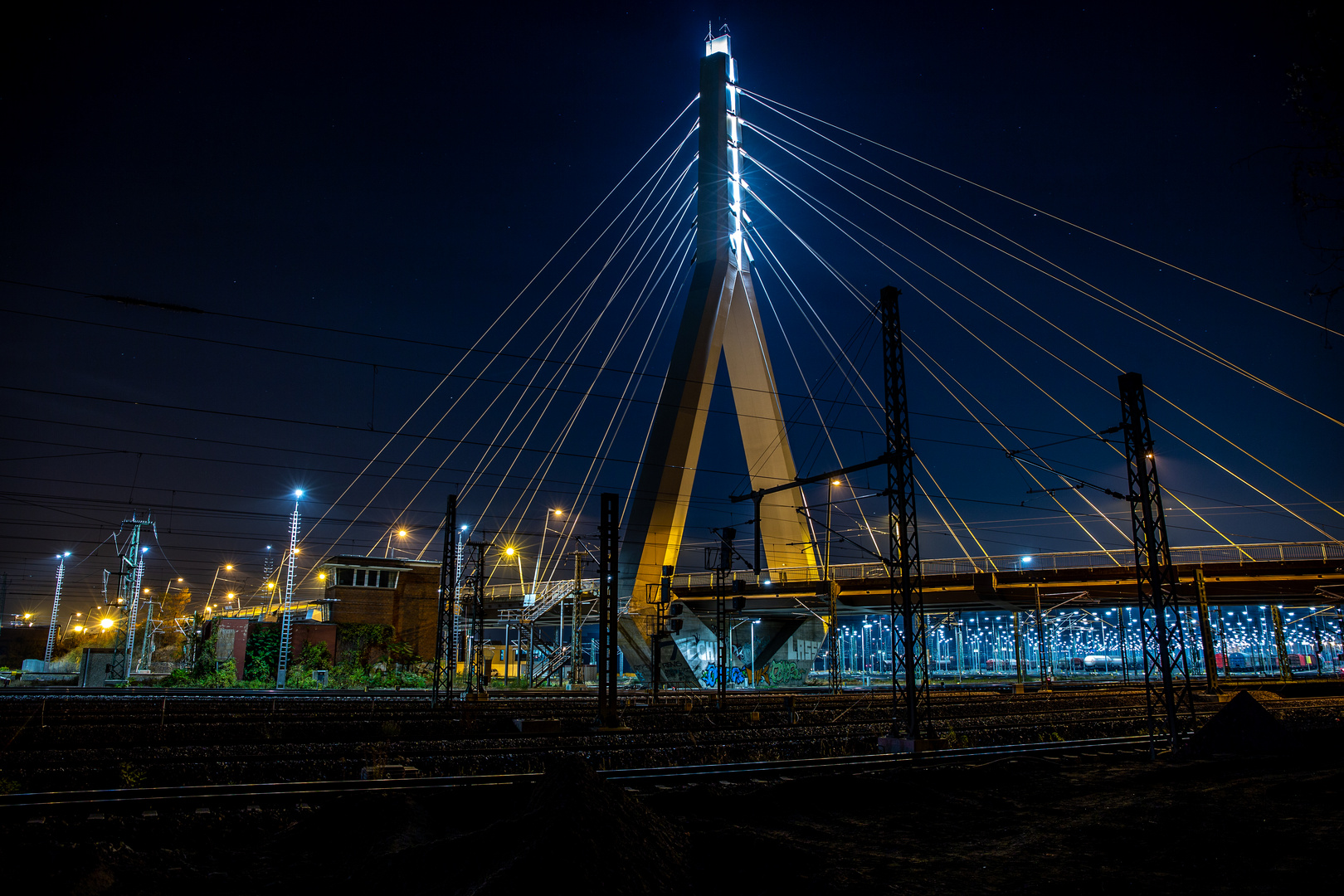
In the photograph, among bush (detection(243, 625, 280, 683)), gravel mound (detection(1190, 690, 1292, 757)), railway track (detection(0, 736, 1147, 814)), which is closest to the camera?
Answer: railway track (detection(0, 736, 1147, 814))

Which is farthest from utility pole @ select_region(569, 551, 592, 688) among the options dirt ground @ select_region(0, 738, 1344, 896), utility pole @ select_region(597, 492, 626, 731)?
dirt ground @ select_region(0, 738, 1344, 896)

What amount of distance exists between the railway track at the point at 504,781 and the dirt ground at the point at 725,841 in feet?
1.11

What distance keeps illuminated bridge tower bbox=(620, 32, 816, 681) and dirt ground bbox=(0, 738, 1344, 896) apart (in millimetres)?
27538

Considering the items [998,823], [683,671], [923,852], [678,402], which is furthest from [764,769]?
[683,671]

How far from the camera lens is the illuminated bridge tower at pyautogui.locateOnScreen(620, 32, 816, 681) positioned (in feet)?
126

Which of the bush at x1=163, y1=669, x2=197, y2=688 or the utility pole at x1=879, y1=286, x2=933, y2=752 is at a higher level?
the utility pole at x1=879, y1=286, x2=933, y2=752

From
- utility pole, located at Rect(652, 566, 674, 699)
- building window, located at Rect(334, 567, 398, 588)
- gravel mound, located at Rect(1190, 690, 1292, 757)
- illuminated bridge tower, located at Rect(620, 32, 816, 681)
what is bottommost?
gravel mound, located at Rect(1190, 690, 1292, 757)

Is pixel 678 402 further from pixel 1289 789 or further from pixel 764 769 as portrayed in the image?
pixel 1289 789

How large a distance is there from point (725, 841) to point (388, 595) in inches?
1653

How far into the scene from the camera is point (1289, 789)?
34.1 feet

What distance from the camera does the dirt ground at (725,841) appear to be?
638cm

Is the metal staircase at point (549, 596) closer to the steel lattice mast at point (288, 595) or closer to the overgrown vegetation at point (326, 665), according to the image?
the overgrown vegetation at point (326, 665)

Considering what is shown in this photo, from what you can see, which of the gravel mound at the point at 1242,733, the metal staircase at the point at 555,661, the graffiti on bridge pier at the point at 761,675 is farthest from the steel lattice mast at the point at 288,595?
the gravel mound at the point at 1242,733

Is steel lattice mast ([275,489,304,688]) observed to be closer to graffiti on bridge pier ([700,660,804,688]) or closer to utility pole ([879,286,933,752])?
graffiti on bridge pier ([700,660,804,688])
